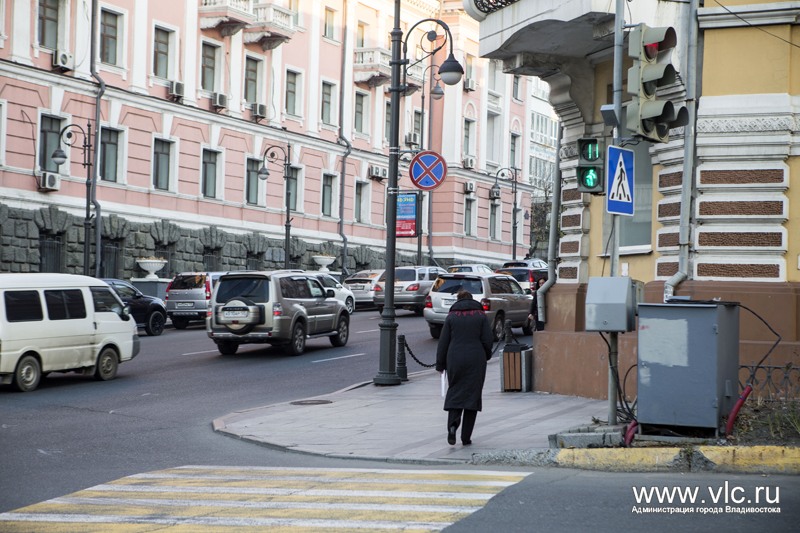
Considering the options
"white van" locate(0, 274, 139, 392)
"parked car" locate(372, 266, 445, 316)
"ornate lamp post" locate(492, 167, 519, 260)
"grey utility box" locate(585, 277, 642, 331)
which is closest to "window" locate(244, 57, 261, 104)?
"parked car" locate(372, 266, 445, 316)

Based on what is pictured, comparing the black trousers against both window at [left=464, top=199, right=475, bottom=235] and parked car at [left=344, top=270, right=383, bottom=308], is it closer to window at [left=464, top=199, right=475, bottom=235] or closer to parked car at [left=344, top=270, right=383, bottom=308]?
parked car at [left=344, top=270, right=383, bottom=308]

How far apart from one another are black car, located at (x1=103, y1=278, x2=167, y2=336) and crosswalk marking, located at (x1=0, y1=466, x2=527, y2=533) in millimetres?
20427

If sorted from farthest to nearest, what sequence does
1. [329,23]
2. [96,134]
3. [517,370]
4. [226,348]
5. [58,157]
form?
[329,23]
[96,134]
[58,157]
[226,348]
[517,370]

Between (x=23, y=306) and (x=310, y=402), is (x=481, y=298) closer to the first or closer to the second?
(x=310, y=402)

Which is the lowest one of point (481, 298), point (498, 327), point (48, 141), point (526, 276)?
point (498, 327)

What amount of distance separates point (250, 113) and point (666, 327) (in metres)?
35.1

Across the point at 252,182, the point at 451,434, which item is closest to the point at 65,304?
the point at 451,434

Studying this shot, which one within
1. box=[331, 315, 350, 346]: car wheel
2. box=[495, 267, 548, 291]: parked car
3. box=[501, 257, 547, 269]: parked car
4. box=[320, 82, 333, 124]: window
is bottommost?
box=[331, 315, 350, 346]: car wheel

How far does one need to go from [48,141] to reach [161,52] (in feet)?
20.8

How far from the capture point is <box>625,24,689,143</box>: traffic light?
11.0m

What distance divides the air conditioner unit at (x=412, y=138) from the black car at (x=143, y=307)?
998 inches

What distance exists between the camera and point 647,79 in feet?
36.4

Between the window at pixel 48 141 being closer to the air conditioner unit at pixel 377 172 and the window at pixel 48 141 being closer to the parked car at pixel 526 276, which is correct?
the parked car at pixel 526 276

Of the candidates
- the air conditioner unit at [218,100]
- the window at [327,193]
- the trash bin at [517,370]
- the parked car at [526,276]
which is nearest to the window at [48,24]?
the air conditioner unit at [218,100]
